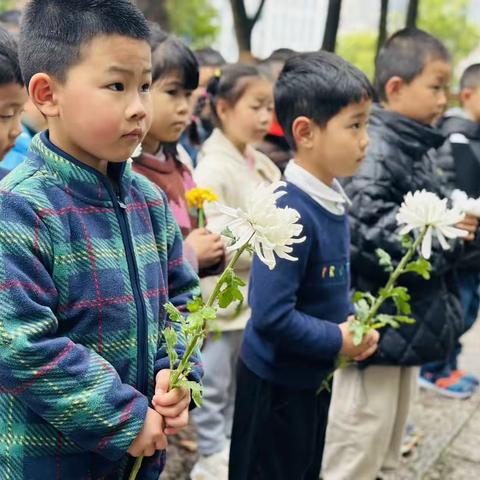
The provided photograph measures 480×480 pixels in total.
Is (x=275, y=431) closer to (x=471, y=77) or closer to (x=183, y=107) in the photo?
(x=183, y=107)

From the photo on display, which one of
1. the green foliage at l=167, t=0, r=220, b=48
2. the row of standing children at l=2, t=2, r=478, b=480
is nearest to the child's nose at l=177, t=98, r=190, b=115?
the row of standing children at l=2, t=2, r=478, b=480

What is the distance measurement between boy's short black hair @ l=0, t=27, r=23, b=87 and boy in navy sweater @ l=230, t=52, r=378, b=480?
93 centimetres

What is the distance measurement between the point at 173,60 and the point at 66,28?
3.93ft

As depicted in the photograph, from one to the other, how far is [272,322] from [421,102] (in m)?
1.50

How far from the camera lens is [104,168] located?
61.6 inches

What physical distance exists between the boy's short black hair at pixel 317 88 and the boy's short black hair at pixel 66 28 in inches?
40.3

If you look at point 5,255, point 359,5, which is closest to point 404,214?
point 5,255

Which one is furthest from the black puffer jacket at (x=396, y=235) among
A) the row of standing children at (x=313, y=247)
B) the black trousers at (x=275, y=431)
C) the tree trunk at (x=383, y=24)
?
the tree trunk at (x=383, y=24)

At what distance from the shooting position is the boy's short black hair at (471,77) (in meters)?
4.59

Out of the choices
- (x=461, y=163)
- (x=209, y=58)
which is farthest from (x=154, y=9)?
(x=461, y=163)

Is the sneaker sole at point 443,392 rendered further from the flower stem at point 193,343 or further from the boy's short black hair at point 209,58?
the flower stem at point 193,343

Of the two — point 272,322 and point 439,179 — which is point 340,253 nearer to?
point 272,322

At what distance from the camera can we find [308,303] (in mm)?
2318

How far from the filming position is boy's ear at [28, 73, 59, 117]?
1447 millimetres
